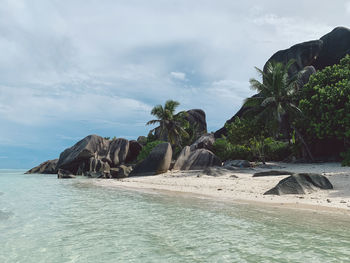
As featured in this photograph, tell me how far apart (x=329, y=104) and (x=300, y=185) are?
44.9 ft

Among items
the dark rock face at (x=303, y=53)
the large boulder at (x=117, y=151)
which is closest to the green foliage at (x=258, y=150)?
the large boulder at (x=117, y=151)

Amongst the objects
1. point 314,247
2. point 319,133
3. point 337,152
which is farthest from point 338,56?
point 314,247

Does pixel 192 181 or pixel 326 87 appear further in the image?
pixel 326 87

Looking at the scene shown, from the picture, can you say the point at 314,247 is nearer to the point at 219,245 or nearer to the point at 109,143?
the point at 219,245

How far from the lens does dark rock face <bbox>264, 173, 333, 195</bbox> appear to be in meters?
9.96

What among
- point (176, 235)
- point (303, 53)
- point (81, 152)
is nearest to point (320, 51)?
point (303, 53)

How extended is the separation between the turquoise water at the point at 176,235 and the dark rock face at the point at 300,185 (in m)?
2.44

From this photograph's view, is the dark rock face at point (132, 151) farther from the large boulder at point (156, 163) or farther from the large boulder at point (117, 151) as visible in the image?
the large boulder at point (156, 163)

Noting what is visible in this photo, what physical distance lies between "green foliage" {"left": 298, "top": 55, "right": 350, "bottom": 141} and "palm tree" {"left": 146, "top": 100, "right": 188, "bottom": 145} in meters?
16.3

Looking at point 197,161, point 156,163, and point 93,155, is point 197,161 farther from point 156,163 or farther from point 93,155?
point 93,155

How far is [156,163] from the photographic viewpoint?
2258 centimetres

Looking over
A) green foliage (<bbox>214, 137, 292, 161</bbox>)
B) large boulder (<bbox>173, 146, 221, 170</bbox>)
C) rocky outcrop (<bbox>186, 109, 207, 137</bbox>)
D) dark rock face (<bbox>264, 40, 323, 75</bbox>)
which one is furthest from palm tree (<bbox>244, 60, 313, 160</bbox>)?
rocky outcrop (<bbox>186, 109, 207, 137</bbox>)

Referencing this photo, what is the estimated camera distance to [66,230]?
6.04m

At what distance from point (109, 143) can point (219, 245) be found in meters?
37.5
